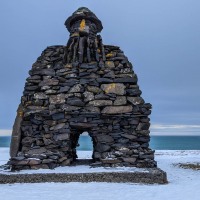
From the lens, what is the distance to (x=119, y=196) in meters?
8.70

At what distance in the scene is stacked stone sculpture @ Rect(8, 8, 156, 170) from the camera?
1195cm

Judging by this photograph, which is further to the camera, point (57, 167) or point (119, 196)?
point (57, 167)

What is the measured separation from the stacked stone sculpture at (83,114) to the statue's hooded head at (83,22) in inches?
34.4

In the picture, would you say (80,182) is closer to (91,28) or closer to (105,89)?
(105,89)

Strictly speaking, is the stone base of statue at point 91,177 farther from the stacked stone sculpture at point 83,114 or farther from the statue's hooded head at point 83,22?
the statue's hooded head at point 83,22

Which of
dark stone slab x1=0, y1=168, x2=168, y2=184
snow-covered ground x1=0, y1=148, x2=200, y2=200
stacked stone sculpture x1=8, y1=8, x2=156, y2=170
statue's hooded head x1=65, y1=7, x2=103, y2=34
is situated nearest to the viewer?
snow-covered ground x1=0, y1=148, x2=200, y2=200

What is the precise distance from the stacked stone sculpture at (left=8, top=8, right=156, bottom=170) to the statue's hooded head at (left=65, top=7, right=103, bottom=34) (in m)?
0.87

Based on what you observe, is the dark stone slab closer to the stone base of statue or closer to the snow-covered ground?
the stone base of statue

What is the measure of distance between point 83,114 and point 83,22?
162 inches

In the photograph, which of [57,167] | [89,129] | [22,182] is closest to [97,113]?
[89,129]

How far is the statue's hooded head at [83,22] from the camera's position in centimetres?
1346

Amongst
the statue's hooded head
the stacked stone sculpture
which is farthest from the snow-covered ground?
the statue's hooded head

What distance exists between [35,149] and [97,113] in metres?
2.74

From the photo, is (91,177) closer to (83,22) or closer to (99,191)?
(99,191)
